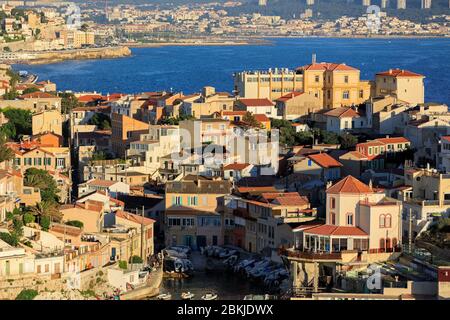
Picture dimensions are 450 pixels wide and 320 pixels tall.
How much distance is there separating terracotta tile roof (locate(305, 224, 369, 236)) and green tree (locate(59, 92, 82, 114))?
1224 cm

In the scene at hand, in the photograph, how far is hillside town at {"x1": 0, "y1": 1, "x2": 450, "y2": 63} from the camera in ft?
236

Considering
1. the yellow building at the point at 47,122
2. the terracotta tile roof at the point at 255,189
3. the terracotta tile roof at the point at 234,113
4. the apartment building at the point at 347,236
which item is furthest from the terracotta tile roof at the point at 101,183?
→ the yellow building at the point at 47,122

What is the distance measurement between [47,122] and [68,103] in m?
2.89

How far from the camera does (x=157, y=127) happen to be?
18250 mm

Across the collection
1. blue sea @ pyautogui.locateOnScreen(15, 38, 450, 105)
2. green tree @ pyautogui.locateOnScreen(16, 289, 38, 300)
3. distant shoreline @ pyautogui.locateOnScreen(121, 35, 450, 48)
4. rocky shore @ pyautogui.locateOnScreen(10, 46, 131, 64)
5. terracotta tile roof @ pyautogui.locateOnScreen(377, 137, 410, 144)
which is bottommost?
distant shoreline @ pyautogui.locateOnScreen(121, 35, 450, 48)

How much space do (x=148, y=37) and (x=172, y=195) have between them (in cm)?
9178

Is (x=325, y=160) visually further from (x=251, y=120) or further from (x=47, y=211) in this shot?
(x=47, y=211)

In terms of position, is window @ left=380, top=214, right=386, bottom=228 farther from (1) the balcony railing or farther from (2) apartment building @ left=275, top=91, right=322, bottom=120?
(2) apartment building @ left=275, top=91, right=322, bottom=120

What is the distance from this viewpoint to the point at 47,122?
21.3 meters

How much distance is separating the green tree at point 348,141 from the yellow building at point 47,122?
479cm

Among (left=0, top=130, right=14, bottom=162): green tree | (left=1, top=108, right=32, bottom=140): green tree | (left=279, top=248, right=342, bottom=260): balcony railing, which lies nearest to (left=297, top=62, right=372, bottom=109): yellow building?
(left=1, top=108, right=32, bottom=140): green tree

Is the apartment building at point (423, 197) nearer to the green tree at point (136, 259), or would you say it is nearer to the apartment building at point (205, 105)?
the green tree at point (136, 259)

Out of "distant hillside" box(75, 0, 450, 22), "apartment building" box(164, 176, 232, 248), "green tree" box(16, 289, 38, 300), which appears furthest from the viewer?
"distant hillside" box(75, 0, 450, 22)
